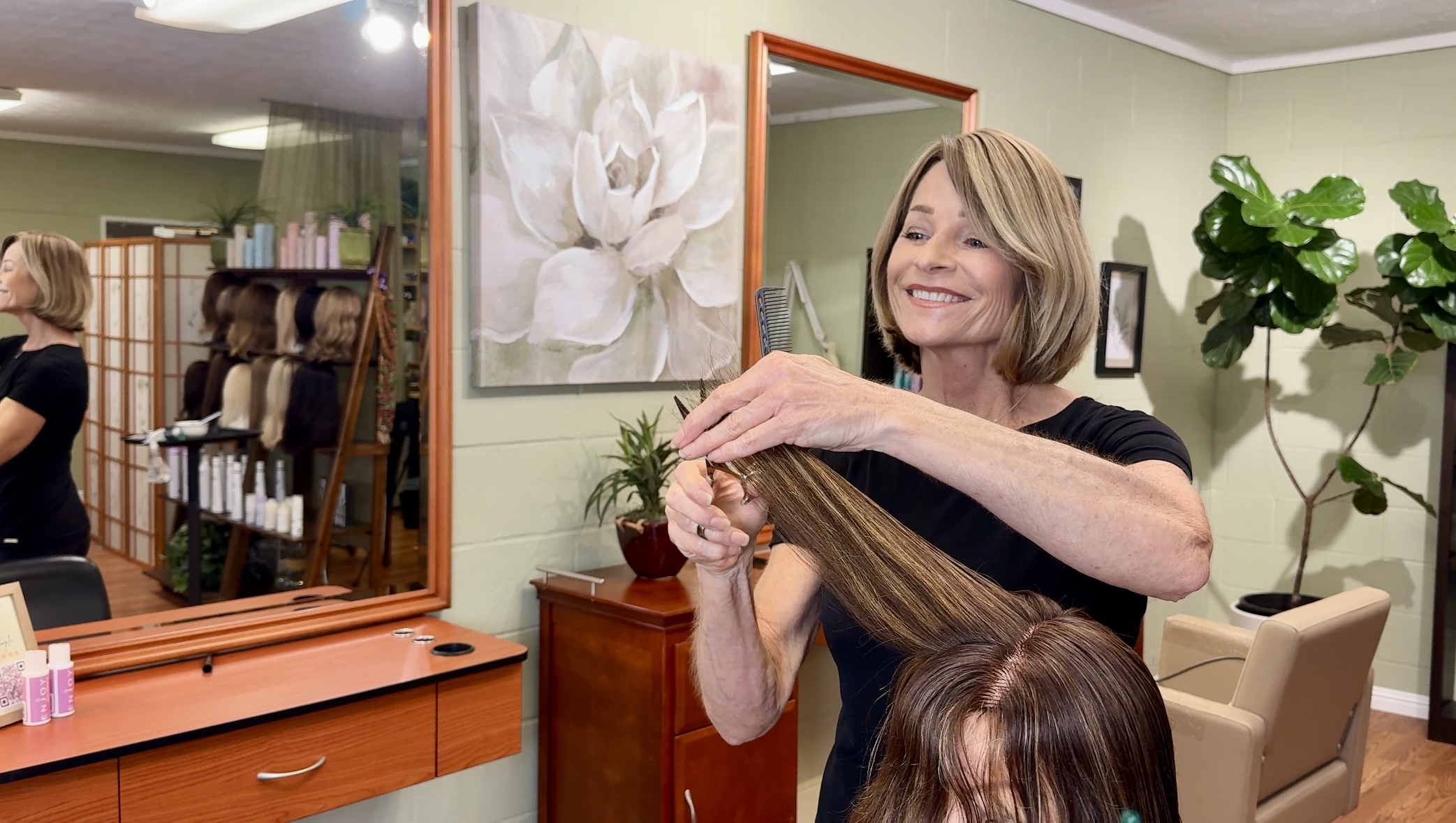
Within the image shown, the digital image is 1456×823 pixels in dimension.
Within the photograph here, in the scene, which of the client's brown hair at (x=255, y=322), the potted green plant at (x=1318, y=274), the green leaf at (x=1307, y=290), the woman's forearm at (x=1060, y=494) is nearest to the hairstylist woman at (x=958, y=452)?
the woman's forearm at (x=1060, y=494)

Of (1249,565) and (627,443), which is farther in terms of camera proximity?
(1249,565)

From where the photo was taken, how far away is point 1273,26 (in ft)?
14.7

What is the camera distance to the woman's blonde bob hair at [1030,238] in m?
1.34

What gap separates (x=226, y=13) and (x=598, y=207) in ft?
2.90

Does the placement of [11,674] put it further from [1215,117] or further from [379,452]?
[1215,117]

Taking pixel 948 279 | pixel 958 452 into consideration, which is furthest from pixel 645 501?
pixel 958 452

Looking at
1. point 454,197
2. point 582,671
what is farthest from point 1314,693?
point 454,197

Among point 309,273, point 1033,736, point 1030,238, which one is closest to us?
point 1033,736

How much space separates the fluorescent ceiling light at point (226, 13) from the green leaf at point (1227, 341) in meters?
3.51

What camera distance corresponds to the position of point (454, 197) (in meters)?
2.50

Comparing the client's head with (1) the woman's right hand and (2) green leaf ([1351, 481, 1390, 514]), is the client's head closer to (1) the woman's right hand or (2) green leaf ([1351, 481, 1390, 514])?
(1) the woman's right hand

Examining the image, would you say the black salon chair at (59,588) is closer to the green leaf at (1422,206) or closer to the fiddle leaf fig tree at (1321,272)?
the fiddle leaf fig tree at (1321,272)

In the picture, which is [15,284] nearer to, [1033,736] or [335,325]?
[335,325]

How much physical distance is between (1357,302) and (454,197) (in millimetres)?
3573
